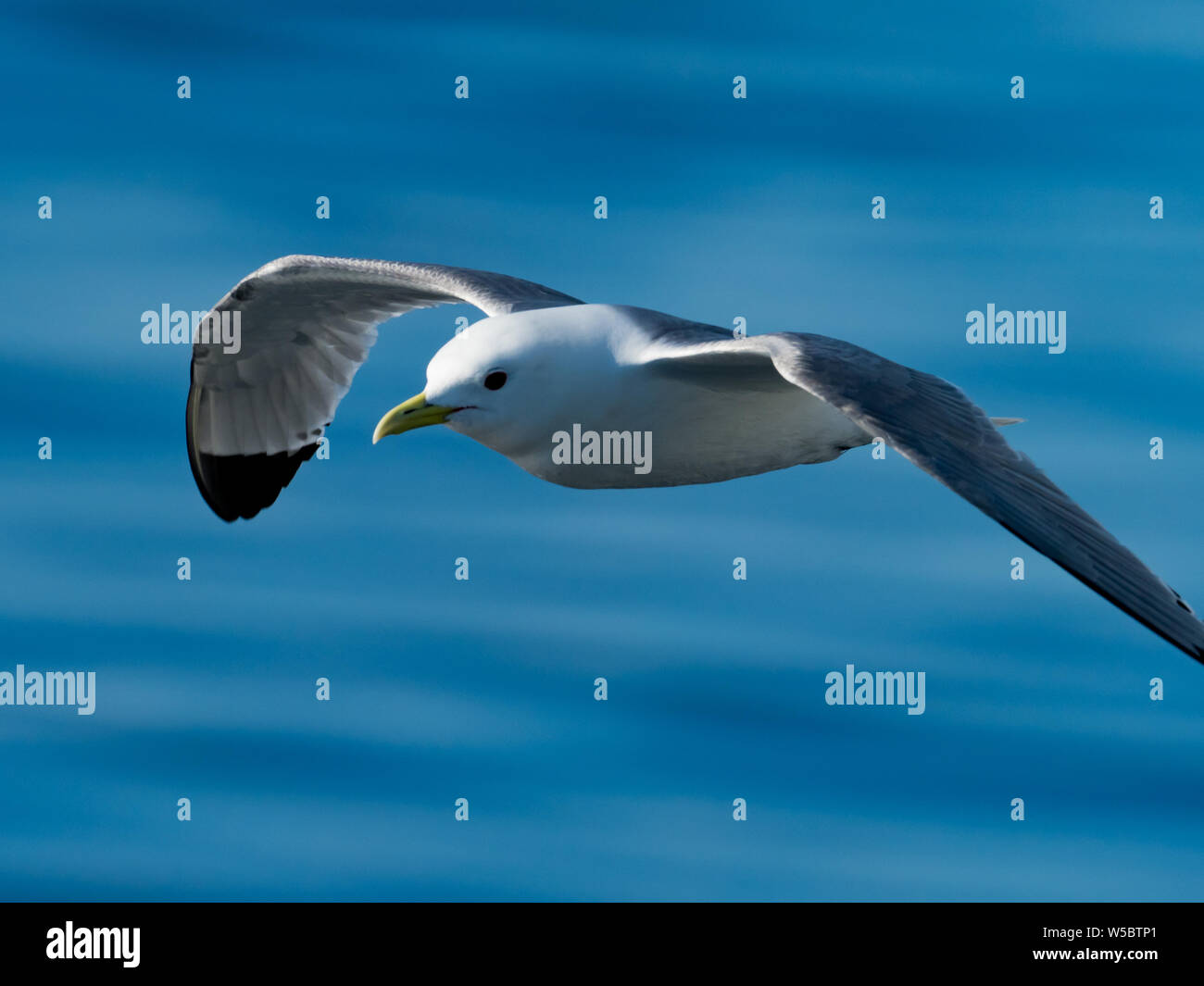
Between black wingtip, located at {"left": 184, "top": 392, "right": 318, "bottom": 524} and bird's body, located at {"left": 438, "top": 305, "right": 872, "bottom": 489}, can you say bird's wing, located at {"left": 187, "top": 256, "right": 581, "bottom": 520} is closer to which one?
black wingtip, located at {"left": 184, "top": 392, "right": 318, "bottom": 524}

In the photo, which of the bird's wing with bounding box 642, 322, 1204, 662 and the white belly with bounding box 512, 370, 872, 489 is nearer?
the bird's wing with bounding box 642, 322, 1204, 662

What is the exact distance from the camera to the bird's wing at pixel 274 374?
10867 millimetres

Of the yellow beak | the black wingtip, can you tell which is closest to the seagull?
the yellow beak

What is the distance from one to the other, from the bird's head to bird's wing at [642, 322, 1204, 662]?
402mm

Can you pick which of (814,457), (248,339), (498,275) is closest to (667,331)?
(814,457)

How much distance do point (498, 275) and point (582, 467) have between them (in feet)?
7.36

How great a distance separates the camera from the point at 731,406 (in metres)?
8.73

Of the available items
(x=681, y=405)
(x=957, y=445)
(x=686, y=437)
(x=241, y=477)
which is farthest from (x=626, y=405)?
(x=241, y=477)

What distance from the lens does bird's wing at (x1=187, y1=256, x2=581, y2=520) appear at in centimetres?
1087

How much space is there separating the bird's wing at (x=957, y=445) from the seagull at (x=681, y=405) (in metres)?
0.01

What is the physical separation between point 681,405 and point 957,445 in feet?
5.49

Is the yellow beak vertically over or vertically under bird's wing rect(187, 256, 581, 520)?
under

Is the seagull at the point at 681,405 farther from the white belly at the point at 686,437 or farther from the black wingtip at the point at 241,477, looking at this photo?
the black wingtip at the point at 241,477

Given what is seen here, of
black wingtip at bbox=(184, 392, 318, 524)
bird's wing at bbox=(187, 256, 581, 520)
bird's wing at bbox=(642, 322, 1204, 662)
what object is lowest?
bird's wing at bbox=(642, 322, 1204, 662)
